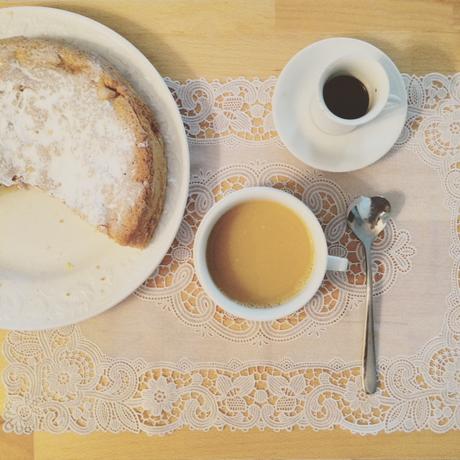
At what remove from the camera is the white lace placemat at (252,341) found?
114 cm

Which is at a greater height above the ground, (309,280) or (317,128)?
(317,128)

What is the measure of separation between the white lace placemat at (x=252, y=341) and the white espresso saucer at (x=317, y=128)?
56 millimetres

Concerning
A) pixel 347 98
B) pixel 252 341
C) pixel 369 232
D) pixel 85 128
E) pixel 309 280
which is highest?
pixel 347 98

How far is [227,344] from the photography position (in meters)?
1.15

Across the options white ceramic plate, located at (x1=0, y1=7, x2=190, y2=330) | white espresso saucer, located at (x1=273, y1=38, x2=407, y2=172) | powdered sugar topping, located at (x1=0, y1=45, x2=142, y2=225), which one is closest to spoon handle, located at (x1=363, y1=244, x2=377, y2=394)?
white espresso saucer, located at (x1=273, y1=38, x2=407, y2=172)

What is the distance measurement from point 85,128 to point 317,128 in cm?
53

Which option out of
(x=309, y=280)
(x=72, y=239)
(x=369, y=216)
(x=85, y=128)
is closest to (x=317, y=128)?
(x=369, y=216)

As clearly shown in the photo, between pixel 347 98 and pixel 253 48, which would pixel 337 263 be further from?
pixel 253 48

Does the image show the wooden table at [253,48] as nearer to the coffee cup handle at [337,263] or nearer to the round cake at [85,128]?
the round cake at [85,128]

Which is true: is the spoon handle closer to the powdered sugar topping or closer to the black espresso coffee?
the black espresso coffee

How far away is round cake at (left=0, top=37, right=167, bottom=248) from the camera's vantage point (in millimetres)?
1030

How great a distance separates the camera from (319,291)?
1161 millimetres

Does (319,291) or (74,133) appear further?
(319,291)

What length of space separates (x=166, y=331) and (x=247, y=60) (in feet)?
2.28
